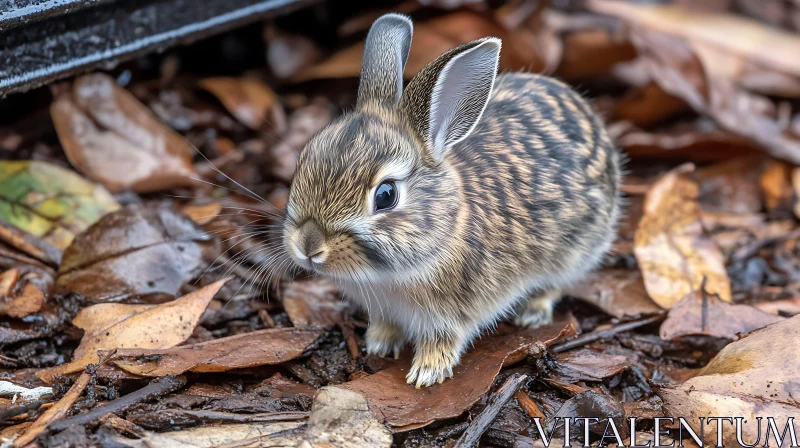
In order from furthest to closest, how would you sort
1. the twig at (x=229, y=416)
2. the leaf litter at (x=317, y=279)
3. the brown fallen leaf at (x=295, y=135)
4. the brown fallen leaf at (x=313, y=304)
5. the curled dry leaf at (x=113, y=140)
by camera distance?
1. the brown fallen leaf at (x=295, y=135)
2. the curled dry leaf at (x=113, y=140)
3. the brown fallen leaf at (x=313, y=304)
4. the leaf litter at (x=317, y=279)
5. the twig at (x=229, y=416)

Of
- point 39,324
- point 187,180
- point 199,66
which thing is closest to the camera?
point 39,324

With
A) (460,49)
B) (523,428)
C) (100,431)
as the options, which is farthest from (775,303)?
(100,431)

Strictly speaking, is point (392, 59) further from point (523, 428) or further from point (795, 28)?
point (795, 28)

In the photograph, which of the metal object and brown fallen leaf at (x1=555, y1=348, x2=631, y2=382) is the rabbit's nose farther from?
the metal object

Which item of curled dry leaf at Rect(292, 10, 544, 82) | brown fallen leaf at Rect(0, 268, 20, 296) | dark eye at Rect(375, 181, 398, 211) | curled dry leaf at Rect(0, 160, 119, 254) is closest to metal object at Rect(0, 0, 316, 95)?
curled dry leaf at Rect(0, 160, 119, 254)

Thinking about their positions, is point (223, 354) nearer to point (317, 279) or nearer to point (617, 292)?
point (317, 279)

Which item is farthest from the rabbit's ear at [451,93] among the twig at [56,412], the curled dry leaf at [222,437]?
the twig at [56,412]

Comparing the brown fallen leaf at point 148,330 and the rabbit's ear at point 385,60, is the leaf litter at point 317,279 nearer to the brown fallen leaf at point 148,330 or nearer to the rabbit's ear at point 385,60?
the brown fallen leaf at point 148,330
